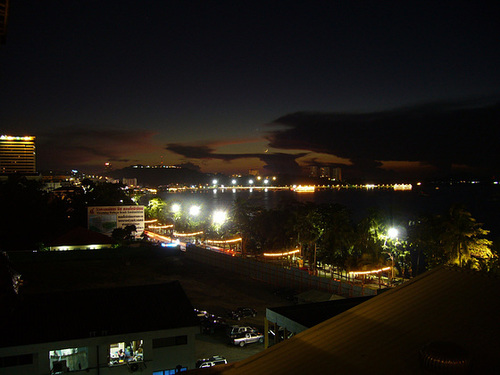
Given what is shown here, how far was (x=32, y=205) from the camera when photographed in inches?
1435

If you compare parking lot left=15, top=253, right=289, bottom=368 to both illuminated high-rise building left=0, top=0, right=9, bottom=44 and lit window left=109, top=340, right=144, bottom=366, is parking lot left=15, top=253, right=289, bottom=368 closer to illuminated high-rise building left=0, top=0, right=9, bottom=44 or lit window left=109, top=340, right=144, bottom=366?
lit window left=109, top=340, right=144, bottom=366

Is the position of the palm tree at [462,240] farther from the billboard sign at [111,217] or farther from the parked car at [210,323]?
the billboard sign at [111,217]

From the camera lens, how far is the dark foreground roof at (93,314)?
9.73 meters

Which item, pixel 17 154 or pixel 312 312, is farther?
pixel 17 154

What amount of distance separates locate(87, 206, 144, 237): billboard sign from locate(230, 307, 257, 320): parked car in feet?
51.1

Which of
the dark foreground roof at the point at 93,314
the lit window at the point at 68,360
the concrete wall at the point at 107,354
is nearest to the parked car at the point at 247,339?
the dark foreground roof at the point at 93,314

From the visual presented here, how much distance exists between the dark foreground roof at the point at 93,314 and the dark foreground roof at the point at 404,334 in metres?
4.78

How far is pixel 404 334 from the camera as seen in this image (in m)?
5.63

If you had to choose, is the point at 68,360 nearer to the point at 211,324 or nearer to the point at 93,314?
the point at 93,314

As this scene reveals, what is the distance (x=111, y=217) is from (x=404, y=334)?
2795cm

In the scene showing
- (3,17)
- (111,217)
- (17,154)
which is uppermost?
(17,154)

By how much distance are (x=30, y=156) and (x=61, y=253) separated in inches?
5221

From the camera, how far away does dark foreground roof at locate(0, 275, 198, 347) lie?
9734mm

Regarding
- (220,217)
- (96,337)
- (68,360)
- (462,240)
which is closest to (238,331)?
(96,337)
